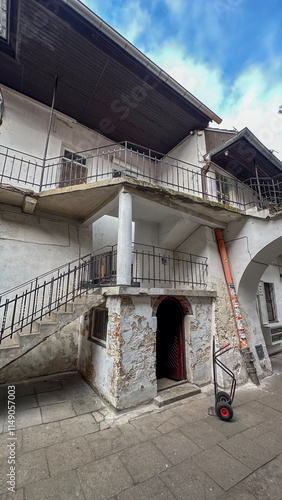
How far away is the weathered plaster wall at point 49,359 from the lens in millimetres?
4918

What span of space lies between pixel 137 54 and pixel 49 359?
8686 mm

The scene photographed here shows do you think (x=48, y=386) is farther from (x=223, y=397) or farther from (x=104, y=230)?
(x=104, y=230)

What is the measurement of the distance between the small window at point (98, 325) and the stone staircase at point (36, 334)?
701 millimetres

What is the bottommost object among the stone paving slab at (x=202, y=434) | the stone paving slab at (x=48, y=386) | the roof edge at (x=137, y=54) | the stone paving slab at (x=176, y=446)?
the stone paving slab at (x=202, y=434)

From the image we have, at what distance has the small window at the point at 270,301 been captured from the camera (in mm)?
8875

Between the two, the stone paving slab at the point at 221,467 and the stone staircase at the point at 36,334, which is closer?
the stone paving slab at the point at 221,467

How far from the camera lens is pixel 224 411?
3.69 m

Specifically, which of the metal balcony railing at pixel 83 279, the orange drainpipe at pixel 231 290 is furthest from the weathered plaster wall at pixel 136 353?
the orange drainpipe at pixel 231 290

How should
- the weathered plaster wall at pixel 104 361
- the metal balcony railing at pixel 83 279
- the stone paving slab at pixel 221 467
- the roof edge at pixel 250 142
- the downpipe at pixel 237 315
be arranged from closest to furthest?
the stone paving slab at pixel 221 467, the weathered plaster wall at pixel 104 361, the metal balcony railing at pixel 83 279, the downpipe at pixel 237 315, the roof edge at pixel 250 142

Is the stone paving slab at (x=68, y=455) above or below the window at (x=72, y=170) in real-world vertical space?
below

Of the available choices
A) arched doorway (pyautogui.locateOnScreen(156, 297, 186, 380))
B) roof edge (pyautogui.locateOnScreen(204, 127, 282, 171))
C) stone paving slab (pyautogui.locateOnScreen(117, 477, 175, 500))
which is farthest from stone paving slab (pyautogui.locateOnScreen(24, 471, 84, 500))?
roof edge (pyautogui.locateOnScreen(204, 127, 282, 171))

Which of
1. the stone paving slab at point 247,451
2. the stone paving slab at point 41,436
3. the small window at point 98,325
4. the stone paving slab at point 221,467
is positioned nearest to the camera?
the stone paving slab at point 221,467

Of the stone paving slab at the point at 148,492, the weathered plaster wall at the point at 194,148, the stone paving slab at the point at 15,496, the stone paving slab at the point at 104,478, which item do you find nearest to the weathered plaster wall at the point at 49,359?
the stone paving slab at the point at 15,496

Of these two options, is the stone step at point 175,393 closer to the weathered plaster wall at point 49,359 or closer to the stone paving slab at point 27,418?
the stone paving slab at point 27,418
